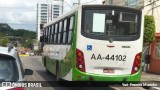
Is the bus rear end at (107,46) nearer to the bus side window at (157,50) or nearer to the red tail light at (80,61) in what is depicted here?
the red tail light at (80,61)

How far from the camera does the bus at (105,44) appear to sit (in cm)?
1270

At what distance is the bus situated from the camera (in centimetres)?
1270

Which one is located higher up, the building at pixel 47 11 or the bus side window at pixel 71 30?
the building at pixel 47 11

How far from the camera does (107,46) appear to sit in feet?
42.0

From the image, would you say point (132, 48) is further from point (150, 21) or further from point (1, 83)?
point (150, 21)

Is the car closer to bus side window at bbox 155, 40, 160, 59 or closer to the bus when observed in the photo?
the bus

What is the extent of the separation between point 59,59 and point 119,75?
3.50 meters

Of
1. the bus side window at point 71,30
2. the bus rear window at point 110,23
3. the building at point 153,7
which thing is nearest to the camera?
the bus rear window at point 110,23

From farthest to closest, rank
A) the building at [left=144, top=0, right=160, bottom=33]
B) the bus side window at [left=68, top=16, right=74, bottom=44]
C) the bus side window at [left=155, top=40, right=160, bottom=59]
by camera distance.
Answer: the building at [left=144, top=0, right=160, bottom=33], the bus side window at [left=155, top=40, right=160, bottom=59], the bus side window at [left=68, top=16, right=74, bottom=44]

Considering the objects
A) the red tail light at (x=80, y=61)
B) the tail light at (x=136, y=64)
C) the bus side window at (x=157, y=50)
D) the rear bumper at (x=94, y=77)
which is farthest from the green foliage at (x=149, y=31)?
A: the red tail light at (x=80, y=61)

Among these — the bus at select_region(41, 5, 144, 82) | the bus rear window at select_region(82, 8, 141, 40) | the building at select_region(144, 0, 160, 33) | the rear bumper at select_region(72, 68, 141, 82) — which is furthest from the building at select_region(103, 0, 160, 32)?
the rear bumper at select_region(72, 68, 141, 82)

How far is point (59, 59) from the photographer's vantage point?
15602 mm

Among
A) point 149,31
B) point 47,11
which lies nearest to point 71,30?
point 149,31

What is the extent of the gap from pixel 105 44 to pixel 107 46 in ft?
0.31
